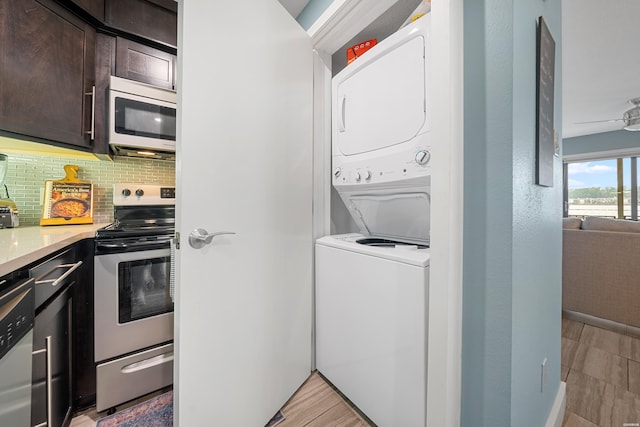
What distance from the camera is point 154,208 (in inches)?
65.2

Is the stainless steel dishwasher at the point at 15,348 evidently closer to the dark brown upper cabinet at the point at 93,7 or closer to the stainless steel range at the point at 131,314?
the stainless steel range at the point at 131,314

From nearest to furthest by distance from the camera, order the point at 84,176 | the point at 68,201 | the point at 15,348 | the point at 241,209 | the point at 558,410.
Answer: the point at 15,348 → the point at 241,209 → the point at 558,410 → the point at 68,201 → the point at 84,176

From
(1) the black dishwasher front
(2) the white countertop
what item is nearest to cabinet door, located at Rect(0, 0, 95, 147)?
(2) the white countertop

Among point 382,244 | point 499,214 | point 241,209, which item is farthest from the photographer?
point 382,244

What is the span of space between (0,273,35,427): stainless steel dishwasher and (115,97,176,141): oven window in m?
1.01

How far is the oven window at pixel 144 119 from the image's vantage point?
4.72ft

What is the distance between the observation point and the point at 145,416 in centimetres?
126

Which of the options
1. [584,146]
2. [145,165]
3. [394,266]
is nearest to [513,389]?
[394,266]

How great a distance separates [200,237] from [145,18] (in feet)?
5.09

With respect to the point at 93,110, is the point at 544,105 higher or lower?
lower

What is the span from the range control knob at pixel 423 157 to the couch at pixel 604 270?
2.45m

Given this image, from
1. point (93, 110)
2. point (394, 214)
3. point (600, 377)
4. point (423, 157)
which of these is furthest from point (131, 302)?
point (600, 377)

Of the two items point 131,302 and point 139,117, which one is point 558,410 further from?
point 139,117

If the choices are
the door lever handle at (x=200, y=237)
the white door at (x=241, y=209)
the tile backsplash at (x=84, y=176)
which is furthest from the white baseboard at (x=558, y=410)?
the tile backsplash at (x=84, y=176)
